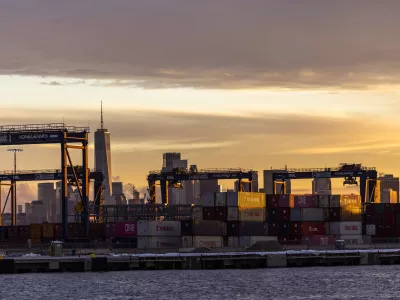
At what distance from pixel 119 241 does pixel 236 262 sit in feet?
116

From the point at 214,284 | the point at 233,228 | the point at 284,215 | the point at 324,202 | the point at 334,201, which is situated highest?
the point at 334,201

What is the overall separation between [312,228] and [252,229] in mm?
10460

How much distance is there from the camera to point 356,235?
178625mm

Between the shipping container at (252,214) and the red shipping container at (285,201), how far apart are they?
3.05 meters

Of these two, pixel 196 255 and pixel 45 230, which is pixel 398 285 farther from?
pixel 45 230

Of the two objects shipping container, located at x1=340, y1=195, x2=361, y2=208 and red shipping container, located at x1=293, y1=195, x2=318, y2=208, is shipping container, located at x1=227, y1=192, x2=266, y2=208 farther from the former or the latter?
shipping container, located at x1=340, y1=195, x2=361, y2=208

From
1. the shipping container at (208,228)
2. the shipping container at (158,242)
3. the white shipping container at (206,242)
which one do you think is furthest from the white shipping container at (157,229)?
the white shipping container at (206,242)

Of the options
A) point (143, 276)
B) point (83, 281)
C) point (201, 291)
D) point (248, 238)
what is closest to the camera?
point (201, 291)

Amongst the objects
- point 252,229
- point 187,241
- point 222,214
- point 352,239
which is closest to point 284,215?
point 252,229

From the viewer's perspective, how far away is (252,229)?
171000 mm

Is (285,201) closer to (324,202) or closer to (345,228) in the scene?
(324,202)

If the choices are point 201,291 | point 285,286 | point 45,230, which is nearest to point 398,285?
point 285,286

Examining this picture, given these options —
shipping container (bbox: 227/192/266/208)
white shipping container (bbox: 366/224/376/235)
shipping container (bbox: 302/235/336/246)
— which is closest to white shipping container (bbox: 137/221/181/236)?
shipping container (bbox: 227/192/266/208)

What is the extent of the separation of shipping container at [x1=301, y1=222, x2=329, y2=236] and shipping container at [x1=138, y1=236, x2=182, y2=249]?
19.2m
